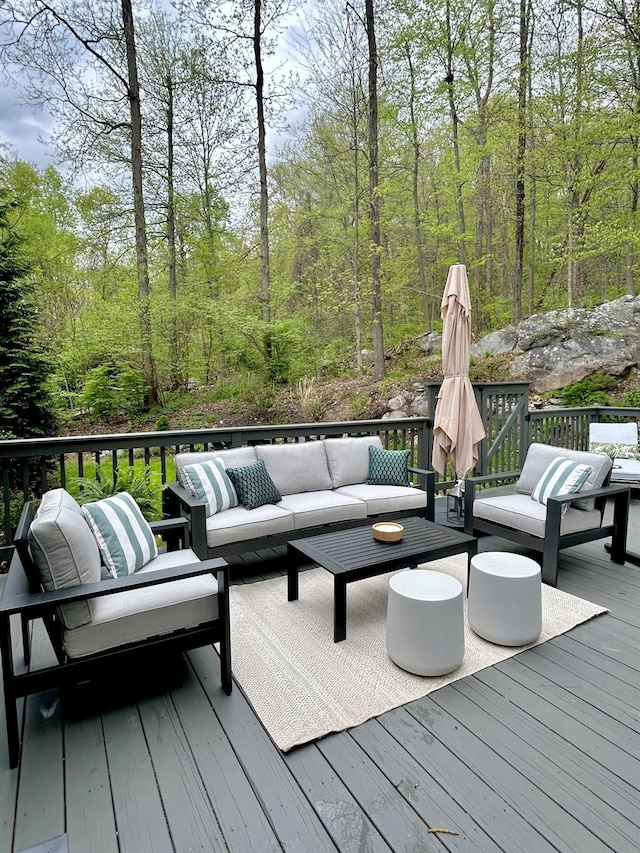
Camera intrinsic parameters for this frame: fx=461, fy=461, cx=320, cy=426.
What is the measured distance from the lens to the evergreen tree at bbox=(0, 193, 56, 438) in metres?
4.63

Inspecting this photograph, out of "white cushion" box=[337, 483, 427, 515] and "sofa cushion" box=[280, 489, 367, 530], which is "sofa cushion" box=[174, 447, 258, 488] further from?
"white cushion" box=[337, 483, 427, 515]

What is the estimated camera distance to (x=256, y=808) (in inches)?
59.7

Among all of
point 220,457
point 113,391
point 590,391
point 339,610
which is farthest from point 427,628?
point 113,391

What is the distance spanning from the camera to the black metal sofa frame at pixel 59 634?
171 cm

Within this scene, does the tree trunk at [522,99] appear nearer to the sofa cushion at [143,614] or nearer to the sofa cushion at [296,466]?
the sofa cushion at [296,466]

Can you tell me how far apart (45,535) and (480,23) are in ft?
39.5

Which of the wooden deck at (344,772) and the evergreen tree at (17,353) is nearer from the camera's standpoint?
the wooden deck at (344,772)

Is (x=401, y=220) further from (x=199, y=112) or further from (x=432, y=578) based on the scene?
(x=432, y=578)

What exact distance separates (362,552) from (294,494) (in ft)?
4.25

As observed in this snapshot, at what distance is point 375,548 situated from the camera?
2.79 m

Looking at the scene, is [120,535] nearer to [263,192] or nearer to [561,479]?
[561,479]

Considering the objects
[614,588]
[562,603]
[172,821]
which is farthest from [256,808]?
[614,588]

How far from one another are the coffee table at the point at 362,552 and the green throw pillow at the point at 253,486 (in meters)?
0.66

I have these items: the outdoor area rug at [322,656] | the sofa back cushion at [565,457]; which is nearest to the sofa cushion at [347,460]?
the outdoor area rug at [322,656]
